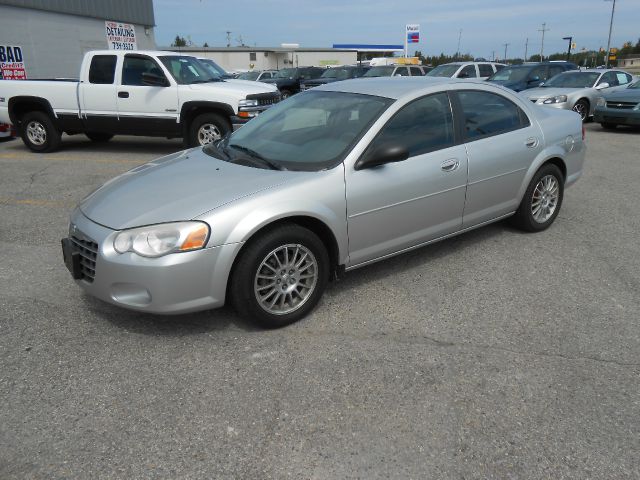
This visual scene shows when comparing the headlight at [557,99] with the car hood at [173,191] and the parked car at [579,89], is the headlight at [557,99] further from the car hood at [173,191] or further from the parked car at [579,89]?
the car hood at [173,191]

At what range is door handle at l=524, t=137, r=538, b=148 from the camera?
481 centimetres

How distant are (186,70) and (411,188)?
701 cm

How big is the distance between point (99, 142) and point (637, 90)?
12.6m

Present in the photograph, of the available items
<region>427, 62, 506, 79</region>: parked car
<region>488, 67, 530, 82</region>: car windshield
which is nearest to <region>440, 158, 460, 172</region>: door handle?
<region>488, 67, 530, 82</region>: car windshield

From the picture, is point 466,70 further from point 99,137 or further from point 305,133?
point 305,133

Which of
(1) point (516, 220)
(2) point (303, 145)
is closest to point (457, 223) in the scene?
(1) point (516, 220)

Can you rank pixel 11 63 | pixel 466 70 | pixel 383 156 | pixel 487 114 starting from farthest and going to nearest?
pixel 466 70 → pixel 11 63 → pixel 487 114 → pixel 383 156

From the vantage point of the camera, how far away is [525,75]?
15.5 m

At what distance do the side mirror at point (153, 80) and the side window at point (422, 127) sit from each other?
6.48m

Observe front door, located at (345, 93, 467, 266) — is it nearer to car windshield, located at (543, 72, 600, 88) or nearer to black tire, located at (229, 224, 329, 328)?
black tire, located at (229, 224, 329, 328)

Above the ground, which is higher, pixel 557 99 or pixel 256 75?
pixel 256 75

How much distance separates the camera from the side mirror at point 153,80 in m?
9.16

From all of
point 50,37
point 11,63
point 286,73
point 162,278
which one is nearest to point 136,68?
point 162,278

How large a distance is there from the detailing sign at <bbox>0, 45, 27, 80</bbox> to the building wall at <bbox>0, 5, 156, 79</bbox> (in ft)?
0.66
